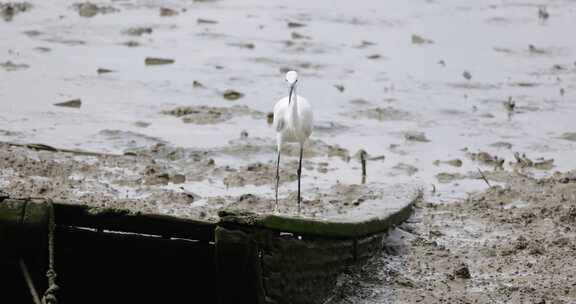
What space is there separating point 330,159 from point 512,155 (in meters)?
1.81

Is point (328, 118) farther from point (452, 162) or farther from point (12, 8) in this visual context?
point (12, 8)

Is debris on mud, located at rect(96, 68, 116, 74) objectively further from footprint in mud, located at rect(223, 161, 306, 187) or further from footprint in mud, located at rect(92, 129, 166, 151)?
footprint in mud, located at rect(223, 161, 306, 187)

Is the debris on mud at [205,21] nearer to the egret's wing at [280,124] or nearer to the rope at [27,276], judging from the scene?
the egret's wing at [280,124]

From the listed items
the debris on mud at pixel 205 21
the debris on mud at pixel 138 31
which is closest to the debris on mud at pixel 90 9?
the debris on mud at pixel 138 31

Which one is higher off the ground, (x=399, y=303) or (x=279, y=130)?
(x=279, y=130)

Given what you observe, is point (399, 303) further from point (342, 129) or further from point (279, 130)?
point (342, 129)

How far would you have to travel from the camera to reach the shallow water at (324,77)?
440 inches

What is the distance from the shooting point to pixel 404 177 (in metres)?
10.3

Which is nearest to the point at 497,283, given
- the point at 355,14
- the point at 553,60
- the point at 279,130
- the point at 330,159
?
the point at 279,130

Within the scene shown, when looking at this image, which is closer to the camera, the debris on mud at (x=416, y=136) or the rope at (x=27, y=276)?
the rope at (x=27, y=276)

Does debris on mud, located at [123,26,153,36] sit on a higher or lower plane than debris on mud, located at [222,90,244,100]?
higher

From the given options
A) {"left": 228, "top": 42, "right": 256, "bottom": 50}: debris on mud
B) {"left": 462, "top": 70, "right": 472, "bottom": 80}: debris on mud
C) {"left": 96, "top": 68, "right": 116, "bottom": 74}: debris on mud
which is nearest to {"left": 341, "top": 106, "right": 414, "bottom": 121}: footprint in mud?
{"left": 462, "top": 70, "right": 472, "bottom": 80}: debris on mud

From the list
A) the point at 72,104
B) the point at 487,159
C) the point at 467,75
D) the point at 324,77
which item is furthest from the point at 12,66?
the point at 487,159

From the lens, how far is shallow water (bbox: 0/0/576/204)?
1119cm
